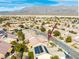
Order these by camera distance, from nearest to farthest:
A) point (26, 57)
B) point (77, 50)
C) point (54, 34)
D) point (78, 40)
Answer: point (26, 57), point (77, 50), point (78, 40), point (54, 34)

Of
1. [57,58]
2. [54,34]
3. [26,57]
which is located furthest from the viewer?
[54,34]

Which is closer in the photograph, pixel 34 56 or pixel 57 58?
pixel 57 58

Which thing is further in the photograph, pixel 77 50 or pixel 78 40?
pixel 78 40

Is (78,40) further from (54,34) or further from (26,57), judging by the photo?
(26,57)

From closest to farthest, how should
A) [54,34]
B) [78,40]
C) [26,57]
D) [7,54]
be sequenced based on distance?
[26,57] → [7,54] → [78,40] → [54,34]

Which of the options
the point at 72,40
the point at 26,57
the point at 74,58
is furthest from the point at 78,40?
the point at 26,57

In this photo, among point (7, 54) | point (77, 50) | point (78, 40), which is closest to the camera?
point (7, 54)

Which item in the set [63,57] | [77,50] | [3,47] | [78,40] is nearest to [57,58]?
[63,57]

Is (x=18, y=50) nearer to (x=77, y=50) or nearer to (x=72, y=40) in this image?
(x=77, y=50)
